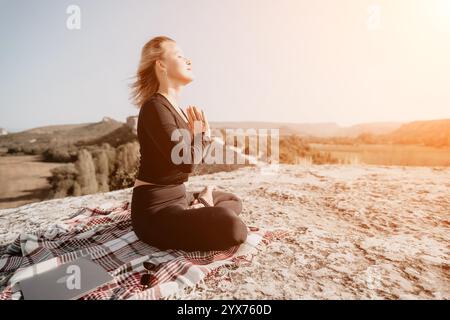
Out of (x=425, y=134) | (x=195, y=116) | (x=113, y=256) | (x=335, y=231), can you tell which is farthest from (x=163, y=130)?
(x=425, y=134)

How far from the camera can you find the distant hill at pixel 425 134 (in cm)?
1430

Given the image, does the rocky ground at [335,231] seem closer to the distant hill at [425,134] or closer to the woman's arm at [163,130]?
the woman's arm at [163,130]

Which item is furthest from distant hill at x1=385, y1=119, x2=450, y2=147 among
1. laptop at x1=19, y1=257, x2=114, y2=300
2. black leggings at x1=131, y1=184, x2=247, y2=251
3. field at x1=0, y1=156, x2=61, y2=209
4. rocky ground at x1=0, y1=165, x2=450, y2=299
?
field at x1=0, y1=156, x2=61, y2=209

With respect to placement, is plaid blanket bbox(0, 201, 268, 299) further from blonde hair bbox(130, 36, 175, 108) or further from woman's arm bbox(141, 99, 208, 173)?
blonde hair bbox(130, 36, 175, 108)

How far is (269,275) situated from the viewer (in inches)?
88.6

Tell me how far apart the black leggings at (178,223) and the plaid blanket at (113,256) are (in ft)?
0.36

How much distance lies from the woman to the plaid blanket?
125mm

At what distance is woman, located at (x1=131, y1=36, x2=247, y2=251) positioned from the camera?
2.44m

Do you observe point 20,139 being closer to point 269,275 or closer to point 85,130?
point 85,130

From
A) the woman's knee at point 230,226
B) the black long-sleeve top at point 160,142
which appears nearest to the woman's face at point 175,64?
the black long-sleeve top at point 160,142

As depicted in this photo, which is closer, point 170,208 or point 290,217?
point 170,208

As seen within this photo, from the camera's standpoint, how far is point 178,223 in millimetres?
2453
